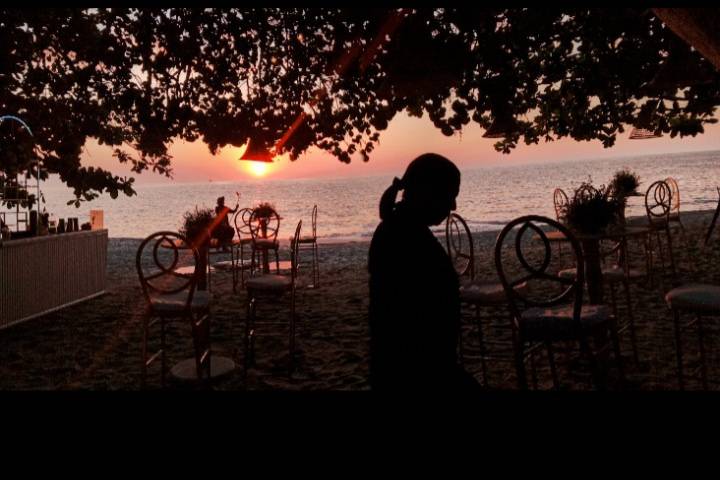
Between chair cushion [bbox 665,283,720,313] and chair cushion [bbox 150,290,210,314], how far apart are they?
2.72 meters

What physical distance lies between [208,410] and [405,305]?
1.56 m

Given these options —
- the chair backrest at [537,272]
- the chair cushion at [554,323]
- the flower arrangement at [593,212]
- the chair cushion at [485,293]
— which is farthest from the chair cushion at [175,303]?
the flower arrangement at [593,212]

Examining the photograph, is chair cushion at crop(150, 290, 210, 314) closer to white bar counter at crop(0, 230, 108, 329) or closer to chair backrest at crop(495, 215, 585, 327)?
chair backrest at crop(495, 215, 585, 327)

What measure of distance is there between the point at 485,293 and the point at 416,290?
1.84 meters

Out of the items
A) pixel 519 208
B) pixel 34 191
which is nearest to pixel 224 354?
pixel 34 191

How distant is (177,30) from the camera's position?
443cm

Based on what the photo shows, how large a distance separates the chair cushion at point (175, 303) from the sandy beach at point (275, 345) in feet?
2.13

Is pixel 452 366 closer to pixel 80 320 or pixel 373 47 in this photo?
pixel 373 47

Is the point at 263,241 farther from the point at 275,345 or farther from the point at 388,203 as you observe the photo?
the point at 388,203

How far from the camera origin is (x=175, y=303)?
3359mm

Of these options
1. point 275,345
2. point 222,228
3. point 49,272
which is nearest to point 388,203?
point 275,345

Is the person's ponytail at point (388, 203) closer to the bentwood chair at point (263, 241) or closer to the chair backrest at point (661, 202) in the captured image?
the bentwood chair at point (263, 241)

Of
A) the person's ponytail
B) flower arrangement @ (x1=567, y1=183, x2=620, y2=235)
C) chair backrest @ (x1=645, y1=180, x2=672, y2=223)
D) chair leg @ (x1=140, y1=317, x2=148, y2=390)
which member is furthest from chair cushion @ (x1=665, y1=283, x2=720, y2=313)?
chair backrest @ (x1=645, y1=180, x2=672, y2=223)

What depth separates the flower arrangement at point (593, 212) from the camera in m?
3.86
